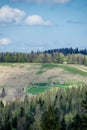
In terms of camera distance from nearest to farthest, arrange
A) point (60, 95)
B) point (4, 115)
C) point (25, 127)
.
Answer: point (25, 127), point (4, 115), point (60, 95)

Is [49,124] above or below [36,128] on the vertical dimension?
above

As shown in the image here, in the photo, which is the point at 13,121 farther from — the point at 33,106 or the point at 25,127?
the point at 33,106

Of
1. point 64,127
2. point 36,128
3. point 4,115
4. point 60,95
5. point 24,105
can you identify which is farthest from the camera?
point 60,95

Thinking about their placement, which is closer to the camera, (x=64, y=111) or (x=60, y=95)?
(x=64, y=111)

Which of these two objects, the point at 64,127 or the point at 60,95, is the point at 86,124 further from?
the point at 60,95

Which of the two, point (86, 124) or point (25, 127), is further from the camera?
point (25, 127)

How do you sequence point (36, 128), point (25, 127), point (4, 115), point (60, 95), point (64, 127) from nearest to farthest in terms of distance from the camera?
point (36, 128) → point (64, 127) → point (25, 127) → point (4, 115) → point (60, 95)

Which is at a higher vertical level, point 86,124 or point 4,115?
point 86,124

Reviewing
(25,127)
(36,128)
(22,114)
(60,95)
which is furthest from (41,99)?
(36,128)

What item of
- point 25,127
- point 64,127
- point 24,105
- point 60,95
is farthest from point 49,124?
point 60,95
